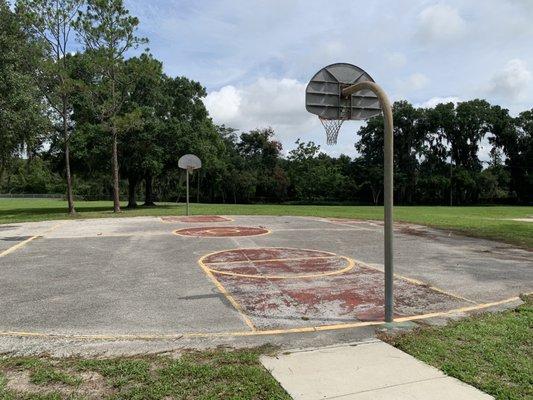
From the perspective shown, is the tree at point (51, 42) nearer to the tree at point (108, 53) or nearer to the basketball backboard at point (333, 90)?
the tree at point (108, 53)

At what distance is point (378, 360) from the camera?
4.09 meters

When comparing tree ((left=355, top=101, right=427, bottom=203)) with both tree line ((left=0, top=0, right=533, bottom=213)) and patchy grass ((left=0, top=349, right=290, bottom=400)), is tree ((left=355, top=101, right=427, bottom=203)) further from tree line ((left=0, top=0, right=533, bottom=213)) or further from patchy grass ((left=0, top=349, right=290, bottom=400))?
patchy grass ((left=0, top=349, right=290, bottom=400))

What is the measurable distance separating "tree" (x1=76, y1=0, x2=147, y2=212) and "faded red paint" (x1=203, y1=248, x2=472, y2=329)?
713 inches

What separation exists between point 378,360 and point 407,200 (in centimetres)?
5451

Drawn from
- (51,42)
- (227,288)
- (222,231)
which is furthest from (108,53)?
(227,288)

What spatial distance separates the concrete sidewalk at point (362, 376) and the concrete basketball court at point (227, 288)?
48cm

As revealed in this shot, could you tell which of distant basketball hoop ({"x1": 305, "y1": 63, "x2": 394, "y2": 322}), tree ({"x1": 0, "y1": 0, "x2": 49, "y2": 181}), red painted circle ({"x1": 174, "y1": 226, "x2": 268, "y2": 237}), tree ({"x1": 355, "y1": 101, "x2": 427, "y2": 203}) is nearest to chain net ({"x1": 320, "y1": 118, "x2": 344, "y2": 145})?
distant basketball hoop ({"x1": 305, "y1": 63, "x2": 394, "y2": 322})

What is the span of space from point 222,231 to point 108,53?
45.8 feet

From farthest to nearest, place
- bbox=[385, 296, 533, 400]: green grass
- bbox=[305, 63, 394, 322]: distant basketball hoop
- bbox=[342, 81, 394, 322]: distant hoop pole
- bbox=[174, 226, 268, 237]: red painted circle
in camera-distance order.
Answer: bbox=[174, 226, 268, 237]: red painted circle, bbox=[305, 63, 394, 322]: distant basketball hoop, bbox=[342, 81, 394, 322]: distant hoop pole, bbox=[385, 296, 533, 400]: green grass

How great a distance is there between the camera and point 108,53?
23.8 metres

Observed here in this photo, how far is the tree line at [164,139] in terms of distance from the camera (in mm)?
22062

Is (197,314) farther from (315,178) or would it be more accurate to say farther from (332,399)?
(315,178)

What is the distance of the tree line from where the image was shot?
869 inches

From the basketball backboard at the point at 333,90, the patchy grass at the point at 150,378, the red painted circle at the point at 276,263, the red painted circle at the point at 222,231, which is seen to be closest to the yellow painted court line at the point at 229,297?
the red painted circle at the point at 276,263
